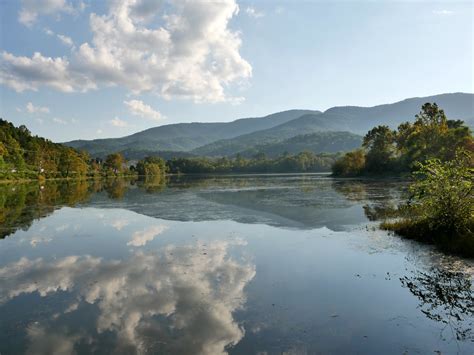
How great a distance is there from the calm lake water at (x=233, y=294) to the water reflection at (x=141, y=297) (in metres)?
0.04

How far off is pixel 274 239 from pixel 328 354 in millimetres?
11930

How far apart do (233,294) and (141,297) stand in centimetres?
269

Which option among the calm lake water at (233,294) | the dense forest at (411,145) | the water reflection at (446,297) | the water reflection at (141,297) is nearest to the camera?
the calm lake water at (233,294)

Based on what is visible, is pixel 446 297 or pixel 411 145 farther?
pixel 411 145

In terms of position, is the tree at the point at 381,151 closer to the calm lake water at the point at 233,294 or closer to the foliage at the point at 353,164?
the foliage at the point at 353,164

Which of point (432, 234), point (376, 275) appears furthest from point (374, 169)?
point (376, 275)

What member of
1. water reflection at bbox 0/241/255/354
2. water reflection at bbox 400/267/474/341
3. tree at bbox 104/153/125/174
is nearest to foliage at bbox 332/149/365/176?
water reflection at bbox 0/241/255/354

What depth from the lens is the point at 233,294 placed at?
1098 cm

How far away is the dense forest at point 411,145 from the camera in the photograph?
67.8 metres

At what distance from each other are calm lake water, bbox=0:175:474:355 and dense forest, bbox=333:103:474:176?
54226 mm

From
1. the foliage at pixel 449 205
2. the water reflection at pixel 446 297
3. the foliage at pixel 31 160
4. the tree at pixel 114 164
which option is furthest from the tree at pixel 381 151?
the tree at pixel 114 164

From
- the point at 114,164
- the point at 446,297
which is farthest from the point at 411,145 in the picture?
the point at 114,164

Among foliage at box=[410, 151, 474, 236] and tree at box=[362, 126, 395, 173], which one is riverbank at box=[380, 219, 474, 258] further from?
tree at box=[362, 126, 395, 173]

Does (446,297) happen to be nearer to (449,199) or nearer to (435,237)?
(449,199)
